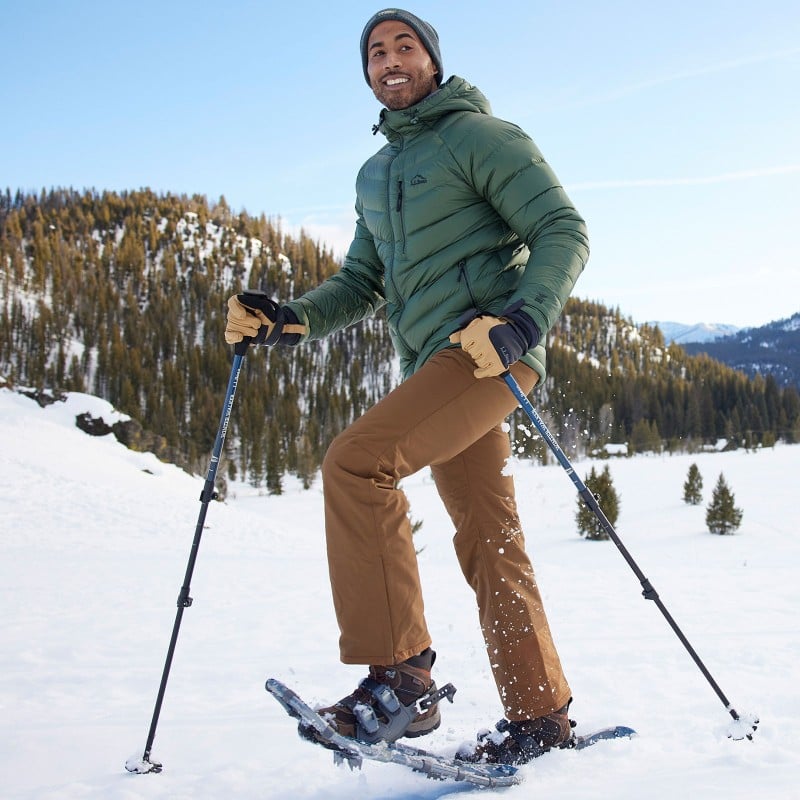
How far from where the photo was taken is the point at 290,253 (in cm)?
10369

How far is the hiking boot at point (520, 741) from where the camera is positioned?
226 cm

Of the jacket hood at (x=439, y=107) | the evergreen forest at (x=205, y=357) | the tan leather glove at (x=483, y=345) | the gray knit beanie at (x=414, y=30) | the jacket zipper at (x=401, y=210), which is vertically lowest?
the tan leather glove at (x=483, y=345)

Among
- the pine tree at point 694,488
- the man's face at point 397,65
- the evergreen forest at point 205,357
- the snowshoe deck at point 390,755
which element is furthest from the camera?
the evergreen forest at point 205,357

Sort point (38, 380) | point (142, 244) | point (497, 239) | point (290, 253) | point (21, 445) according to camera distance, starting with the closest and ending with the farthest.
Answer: point (497, 239), point (21, 445), point (38, 380), point (142, 244), point (290, 253)

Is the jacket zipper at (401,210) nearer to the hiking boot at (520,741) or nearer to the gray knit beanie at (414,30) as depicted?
the gray knit beanie at (414,30)

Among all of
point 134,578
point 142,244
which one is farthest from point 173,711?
point 142,244

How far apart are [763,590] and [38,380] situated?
71.4 m

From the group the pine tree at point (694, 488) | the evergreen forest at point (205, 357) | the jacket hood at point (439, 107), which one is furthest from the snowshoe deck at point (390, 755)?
the evergreen forest at point (205, 357)

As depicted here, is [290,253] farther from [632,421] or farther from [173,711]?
[173,711]

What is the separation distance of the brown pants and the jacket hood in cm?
90

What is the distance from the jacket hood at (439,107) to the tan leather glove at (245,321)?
91cm

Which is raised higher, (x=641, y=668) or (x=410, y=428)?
(x=410, y=428)

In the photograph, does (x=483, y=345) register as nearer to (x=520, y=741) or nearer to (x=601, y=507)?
(x=520, y=741)

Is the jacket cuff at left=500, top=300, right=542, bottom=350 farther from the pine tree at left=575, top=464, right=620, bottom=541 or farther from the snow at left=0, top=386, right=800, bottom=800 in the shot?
the pine tree at left=575, top=464, right=620, bottom=541
